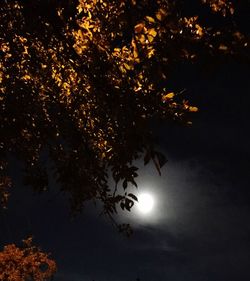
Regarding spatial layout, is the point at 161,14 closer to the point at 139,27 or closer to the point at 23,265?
the point at 139,27

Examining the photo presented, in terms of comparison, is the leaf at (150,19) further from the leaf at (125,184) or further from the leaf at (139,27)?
the leaf at (125,184)

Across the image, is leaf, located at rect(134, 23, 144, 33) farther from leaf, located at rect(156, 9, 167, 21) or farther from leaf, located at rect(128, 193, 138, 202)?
leaf, located at rect(128, 193, 138, 202)

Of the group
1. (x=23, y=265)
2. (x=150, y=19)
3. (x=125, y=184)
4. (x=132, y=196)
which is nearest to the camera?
(x=150, y=19)

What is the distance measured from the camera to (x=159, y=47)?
6895 mm

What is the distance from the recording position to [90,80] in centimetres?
868

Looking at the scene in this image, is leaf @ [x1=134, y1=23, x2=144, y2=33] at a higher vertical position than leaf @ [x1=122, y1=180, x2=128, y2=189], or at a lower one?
higher

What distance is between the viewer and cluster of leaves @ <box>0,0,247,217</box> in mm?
6723

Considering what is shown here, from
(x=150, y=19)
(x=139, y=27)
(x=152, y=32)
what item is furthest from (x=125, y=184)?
(x=150, y=19)

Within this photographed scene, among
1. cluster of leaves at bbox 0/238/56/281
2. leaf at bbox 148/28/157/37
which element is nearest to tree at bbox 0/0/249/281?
leaf at bbox 148/28/157/37

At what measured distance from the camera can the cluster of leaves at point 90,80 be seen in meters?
6.72

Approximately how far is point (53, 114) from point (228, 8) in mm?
4499

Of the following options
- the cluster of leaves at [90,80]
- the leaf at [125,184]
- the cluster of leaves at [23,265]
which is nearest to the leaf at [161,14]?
the cluster of leaves at [90,80]

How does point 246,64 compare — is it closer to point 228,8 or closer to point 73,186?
point 228,8

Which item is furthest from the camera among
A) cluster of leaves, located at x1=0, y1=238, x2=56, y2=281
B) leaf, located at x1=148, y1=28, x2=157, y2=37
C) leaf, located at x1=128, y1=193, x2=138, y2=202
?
cluster of leaves, located at x1=0, y1=238, x2=56, y2=281
